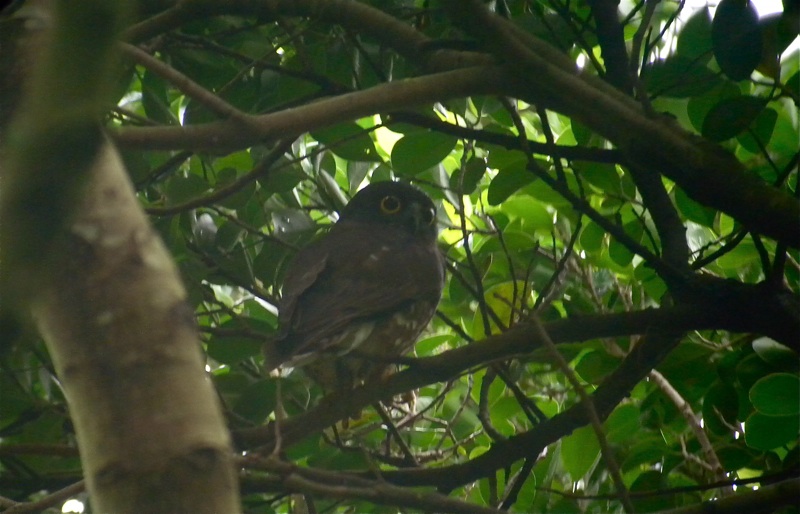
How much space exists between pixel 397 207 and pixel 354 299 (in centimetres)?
94

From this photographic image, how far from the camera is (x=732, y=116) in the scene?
2061 mm

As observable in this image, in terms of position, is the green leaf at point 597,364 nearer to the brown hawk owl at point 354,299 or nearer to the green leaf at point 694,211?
the green leaf at point 694,211

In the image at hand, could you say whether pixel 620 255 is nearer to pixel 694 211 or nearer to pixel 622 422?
pixel 694 211

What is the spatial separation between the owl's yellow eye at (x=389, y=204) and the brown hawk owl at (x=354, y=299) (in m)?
0.20

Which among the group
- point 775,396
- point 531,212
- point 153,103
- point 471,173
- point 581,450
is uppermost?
point 153,103

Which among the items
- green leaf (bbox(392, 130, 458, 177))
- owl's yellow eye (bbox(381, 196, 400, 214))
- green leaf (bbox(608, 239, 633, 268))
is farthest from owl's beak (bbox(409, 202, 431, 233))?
green leaf (bbox(608, 239, 633, 268))

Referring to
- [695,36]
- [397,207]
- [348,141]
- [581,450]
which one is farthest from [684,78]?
[397,207]

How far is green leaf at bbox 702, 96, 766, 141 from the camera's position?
6.72 feet

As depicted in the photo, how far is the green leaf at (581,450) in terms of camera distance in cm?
260

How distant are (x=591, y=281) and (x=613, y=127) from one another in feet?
3.52

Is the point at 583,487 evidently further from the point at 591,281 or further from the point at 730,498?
the point at 730,498

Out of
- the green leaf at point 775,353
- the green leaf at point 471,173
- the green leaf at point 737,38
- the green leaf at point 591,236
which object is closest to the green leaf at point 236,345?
the green leaf at point 471,173

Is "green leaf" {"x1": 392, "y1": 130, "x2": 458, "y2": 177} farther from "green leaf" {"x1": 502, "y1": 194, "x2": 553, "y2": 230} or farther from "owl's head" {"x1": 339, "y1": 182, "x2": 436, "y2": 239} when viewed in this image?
"owl's head" {"x1": 339, "y1": 182, "x2": 436, "y2": 239}

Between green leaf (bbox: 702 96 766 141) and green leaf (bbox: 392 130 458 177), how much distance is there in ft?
2.52
